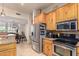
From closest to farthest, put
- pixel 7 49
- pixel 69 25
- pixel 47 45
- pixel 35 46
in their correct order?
pixel 7 49, pixel 69 25, pixel 47 45, pixel 35 46

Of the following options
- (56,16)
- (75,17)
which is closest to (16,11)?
(75,17)

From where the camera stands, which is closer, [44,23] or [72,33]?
[72,33]

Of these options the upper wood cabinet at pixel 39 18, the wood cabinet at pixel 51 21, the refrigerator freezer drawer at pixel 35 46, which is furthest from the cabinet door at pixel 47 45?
the upper wood cabinet at pixel 39 18

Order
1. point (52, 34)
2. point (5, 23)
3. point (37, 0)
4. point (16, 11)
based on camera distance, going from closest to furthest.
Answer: point (37, 0) < point (5, 23) < point (16, 11) < point (52, 34)

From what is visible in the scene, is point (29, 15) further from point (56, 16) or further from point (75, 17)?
point (56, 16)

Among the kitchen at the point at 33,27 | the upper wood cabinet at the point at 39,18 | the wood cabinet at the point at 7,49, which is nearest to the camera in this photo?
the kitchen at the point at 33,27

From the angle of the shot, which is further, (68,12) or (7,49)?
(68,12)

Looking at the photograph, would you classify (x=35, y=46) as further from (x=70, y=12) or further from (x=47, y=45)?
(x=70, y=12)

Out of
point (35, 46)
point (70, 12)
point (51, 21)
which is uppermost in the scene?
point (70, 12)

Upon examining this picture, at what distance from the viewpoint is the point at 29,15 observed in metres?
2.82

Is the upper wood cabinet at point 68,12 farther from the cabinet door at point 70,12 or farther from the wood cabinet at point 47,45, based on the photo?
the wood cabinet at point 47,45

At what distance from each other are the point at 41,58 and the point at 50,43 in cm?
278

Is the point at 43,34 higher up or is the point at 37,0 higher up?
the point at 37,0

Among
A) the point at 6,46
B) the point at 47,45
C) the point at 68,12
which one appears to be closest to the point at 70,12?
the point at 68,12
